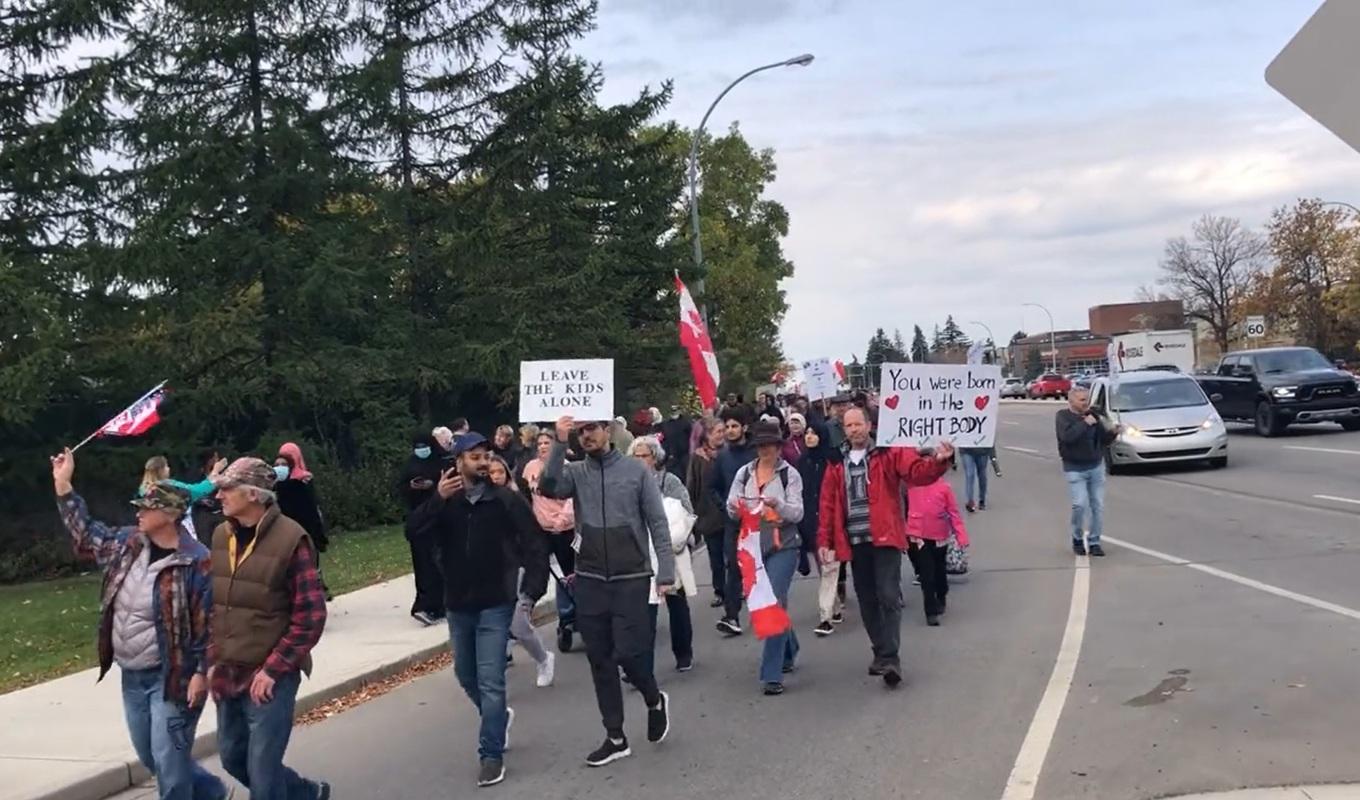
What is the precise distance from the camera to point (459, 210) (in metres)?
26.6

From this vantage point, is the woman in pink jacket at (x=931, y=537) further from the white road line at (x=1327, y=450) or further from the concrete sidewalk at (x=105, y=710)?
the white road line at (x=1327, y=450)

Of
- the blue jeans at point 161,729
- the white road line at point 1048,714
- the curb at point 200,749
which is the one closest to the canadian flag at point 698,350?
the curb at point 200,749

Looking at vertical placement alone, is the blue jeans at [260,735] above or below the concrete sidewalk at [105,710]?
above

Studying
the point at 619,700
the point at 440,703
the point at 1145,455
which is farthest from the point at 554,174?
the point at 619,700

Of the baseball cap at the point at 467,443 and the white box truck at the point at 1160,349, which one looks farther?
the white box truck at the point at 1160,349

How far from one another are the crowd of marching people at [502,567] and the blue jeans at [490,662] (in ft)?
0.03

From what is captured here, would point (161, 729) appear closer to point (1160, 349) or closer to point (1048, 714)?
point (1048, 714)

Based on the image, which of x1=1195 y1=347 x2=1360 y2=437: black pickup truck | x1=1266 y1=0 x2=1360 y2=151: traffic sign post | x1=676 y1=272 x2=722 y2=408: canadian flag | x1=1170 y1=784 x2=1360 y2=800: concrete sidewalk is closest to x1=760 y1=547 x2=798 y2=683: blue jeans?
x1=1170 y1=784 x2=1360 y2=800: concrete sidewalk

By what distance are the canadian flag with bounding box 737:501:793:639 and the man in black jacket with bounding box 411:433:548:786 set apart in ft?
6.27

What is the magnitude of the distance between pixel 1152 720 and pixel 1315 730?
0.79m

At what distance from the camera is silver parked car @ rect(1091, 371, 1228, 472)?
2189 centimetres

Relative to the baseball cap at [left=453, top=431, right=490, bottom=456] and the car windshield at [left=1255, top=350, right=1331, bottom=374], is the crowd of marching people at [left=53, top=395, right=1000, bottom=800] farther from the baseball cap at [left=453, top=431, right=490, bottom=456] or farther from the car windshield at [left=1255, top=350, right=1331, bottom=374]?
the car windshield at [left=1255, top=350, right=1331, bottom=374]

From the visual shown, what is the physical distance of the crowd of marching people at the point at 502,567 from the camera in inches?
210

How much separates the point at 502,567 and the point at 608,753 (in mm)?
1177
